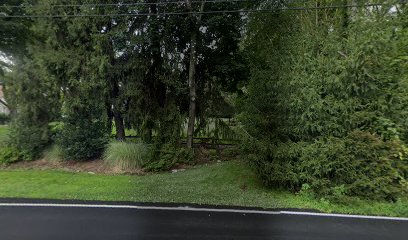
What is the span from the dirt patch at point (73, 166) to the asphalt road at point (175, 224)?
11.7ft

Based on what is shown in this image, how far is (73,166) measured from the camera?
10.4m

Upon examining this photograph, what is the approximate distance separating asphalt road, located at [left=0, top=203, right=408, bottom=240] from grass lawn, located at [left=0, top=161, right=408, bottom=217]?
543 millimetres

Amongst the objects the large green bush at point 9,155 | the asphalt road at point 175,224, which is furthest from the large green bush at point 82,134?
the asphalt road at point 175,224

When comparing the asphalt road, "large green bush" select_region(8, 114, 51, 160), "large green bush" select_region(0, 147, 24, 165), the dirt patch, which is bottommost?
the asphalt road

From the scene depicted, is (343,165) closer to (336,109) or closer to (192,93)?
(336,109)

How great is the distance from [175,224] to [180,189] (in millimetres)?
2277

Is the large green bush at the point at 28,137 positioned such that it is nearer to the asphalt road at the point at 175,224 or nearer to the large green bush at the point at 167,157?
the large green bush at the point at 167,157

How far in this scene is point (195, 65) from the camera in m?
11.7

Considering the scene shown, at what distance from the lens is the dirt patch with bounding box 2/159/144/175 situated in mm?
9820

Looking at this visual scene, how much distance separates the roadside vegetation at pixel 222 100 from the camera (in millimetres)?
6688

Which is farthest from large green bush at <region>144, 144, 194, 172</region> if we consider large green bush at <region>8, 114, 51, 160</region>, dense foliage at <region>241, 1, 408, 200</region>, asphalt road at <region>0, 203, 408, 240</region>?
large green bush at <region>8, 114, 51, 160</region>

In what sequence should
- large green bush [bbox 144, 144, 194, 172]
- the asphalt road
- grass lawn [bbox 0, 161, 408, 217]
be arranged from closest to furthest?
the asphalt road → grass lawn [bbox 0, 161, 408, 217] → large green bush [bbox 144, 144, 194, 172]

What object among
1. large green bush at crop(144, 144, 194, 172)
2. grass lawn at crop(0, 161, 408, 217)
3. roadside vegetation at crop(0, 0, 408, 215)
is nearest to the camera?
grass lawn at crop(0, 161, 408, 217)

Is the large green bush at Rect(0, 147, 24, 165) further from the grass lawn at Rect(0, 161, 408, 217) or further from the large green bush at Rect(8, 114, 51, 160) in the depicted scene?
the grass lawn at Rect(0, 161, 408, 217)
